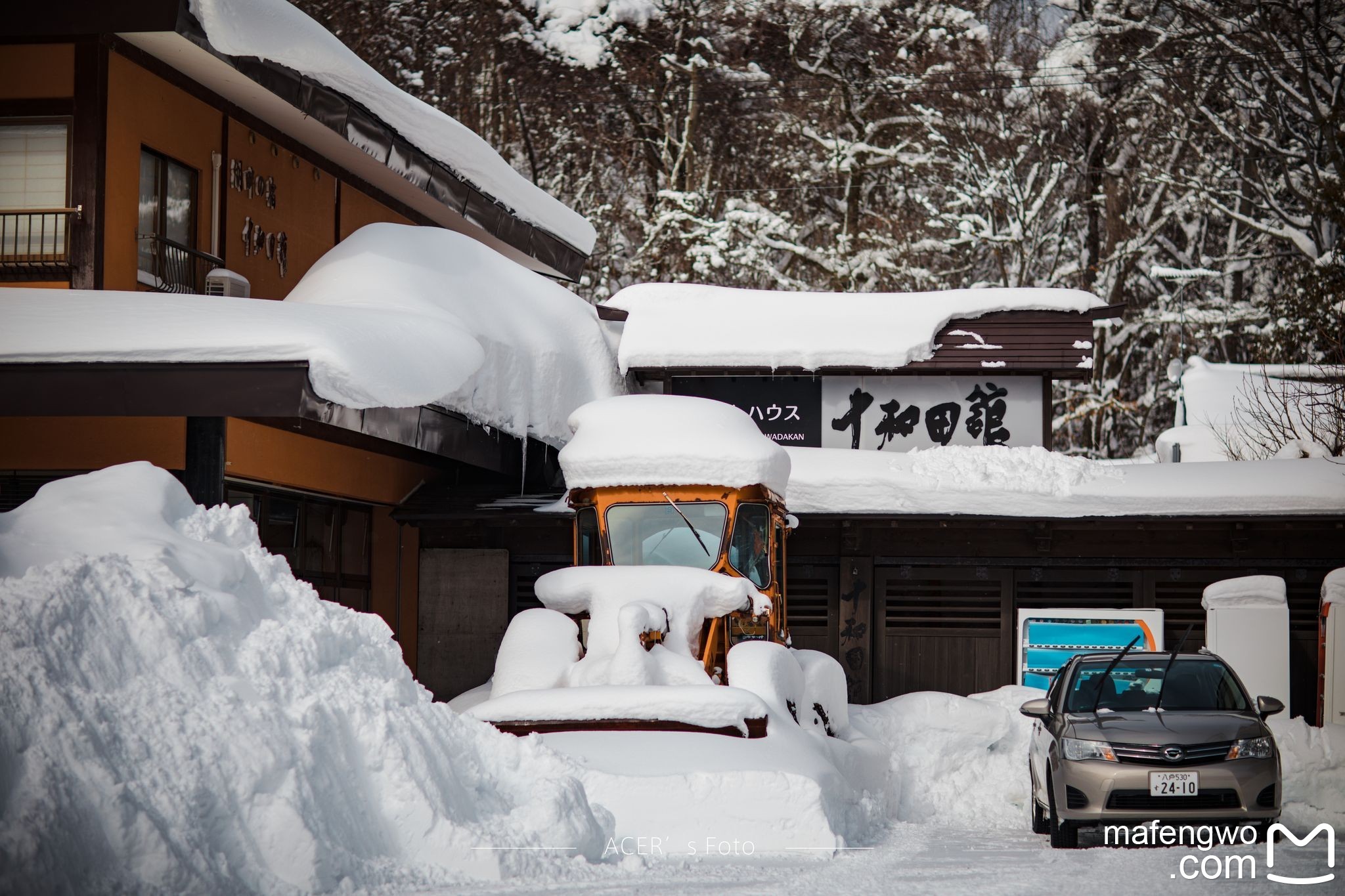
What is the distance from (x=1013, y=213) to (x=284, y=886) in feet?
77.4

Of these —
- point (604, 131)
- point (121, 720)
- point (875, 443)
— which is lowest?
point (121, 720)

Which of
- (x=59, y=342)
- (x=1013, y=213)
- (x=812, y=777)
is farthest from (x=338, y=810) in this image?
(x=1013, y=213)

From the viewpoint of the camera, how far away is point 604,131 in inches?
1225

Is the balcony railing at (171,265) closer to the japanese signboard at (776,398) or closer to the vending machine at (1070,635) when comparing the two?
the japanese signboard at (776,398)

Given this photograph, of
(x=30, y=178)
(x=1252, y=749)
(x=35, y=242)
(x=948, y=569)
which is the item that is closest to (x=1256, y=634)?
(x=948, y=569)

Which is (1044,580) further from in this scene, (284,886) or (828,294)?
(284,886)

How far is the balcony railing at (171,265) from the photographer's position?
12500 mm

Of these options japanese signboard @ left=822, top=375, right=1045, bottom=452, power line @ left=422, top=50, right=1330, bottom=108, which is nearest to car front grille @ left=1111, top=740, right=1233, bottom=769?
japanese signboard @ left=822, top=375, right=1045, bottom=452

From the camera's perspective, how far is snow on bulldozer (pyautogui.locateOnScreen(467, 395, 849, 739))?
9.20 m

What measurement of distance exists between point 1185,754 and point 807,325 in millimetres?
10153

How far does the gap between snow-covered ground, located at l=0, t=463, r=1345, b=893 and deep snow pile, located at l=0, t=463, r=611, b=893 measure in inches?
0.5

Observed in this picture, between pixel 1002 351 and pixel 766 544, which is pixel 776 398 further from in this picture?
pixel 766 544

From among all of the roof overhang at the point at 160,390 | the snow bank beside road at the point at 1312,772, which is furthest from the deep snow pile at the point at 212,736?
the snow bank beside road at the point at 1312,772

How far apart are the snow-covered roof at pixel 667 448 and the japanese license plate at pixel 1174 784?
13.6 feet
